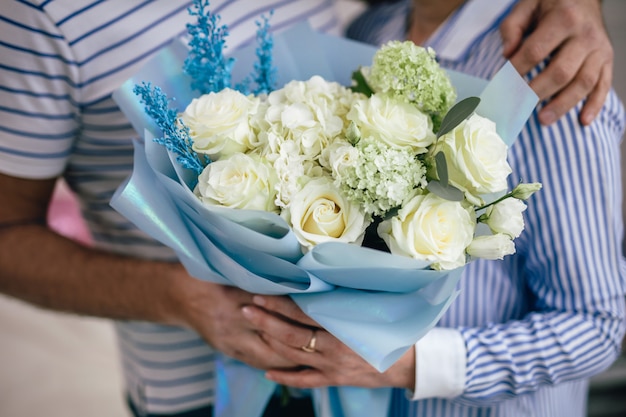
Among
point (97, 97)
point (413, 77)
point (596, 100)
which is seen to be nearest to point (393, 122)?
point (413, 77)

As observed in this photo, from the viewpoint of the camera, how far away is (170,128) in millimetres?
679

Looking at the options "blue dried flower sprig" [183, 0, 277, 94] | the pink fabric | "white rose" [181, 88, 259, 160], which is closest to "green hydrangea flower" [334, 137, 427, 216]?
"white rose" [181, 88, 259, 160]

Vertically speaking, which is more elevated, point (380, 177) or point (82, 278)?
point (380, 177)

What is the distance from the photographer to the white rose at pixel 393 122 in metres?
0.65

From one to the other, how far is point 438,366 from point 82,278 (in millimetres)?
680

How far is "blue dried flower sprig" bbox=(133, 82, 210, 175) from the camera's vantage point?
67 cm

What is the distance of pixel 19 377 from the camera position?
265cm

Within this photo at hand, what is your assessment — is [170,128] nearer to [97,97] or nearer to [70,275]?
[97,97]

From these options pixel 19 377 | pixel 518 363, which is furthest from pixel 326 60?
pixel 19 377

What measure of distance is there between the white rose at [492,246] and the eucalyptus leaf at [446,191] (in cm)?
6

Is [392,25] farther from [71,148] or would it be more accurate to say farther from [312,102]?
[71,148]

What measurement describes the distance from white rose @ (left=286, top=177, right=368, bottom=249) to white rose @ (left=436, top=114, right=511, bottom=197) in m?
0.12

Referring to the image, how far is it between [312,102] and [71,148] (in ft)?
1.92

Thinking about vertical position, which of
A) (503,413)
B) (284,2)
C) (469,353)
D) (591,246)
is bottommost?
(503,413)
